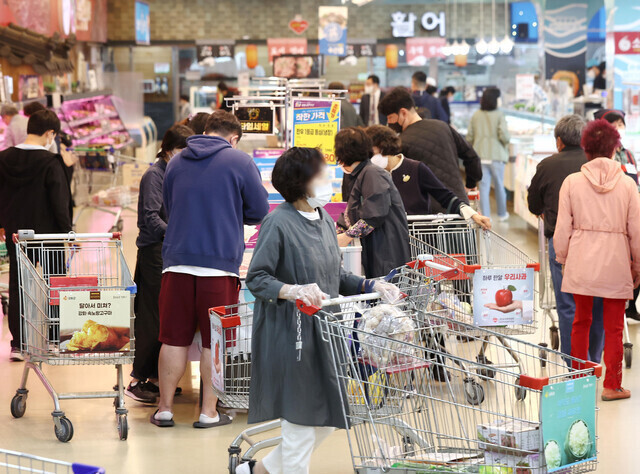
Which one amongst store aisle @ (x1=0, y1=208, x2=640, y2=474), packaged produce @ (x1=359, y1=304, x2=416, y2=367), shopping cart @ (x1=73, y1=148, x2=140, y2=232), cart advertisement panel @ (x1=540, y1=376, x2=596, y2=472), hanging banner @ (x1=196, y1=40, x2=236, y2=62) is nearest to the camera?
cart advertisement panel @ (x1=540, y1=376, x2=596, y2=472)

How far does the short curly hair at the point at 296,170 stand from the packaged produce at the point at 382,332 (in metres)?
0.52

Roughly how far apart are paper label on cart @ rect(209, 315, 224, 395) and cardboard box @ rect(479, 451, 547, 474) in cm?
127

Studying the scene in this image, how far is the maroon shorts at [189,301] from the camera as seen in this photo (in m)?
Answer: 4.57

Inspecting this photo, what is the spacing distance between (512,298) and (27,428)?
263cm

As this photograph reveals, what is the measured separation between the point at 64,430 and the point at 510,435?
2514mm

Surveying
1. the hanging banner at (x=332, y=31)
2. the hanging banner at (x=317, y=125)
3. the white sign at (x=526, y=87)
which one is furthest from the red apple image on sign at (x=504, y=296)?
the hanging banner at (x=332, y=31)

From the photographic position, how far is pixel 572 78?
49.5ft

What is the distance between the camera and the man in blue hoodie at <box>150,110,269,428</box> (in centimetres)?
452

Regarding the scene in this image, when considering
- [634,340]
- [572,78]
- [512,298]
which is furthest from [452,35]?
[512,298]

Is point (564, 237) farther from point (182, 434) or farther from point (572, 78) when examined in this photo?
point (572, 78)

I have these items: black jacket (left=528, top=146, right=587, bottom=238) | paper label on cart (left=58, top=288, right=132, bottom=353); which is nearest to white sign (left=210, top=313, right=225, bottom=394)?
paper label on cart (left=58, top=288, right=132, bottom=353)

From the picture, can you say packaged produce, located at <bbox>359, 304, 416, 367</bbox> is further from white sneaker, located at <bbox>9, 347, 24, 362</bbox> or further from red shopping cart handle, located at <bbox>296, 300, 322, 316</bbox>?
white sneaker, located at <bbox>9, 347, 24, 362</bbox>

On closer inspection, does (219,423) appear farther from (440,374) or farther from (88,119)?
(88,119)

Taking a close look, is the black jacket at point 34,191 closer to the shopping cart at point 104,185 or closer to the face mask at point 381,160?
the face mask at point 381,160
